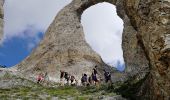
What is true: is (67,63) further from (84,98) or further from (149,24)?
(149,24)

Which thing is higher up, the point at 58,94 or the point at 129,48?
the point at 129,48

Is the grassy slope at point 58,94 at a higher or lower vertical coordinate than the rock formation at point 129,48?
lower

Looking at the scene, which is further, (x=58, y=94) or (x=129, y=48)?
(x=129, y=48)

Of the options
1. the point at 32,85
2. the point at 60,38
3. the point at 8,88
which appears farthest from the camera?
the point at 60,38

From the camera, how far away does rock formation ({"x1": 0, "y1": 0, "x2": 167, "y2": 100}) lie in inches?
1310

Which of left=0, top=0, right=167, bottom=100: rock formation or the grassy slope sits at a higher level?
left=0, top=0, right=167, bottom=100: rock formation

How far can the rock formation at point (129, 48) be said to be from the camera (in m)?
33.3

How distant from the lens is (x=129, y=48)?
69.2 meters

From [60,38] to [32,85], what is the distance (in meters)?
28.3

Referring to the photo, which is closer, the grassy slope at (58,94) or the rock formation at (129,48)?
the rock formation at (129,48)

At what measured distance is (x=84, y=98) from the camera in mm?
40625

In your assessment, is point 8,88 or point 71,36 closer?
point 8,88

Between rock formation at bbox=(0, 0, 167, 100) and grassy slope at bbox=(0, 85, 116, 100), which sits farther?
grassy slope at bbox=(0, 85, 116, 100)

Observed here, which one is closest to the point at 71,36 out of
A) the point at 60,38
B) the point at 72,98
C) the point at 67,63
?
the point at 60,38
